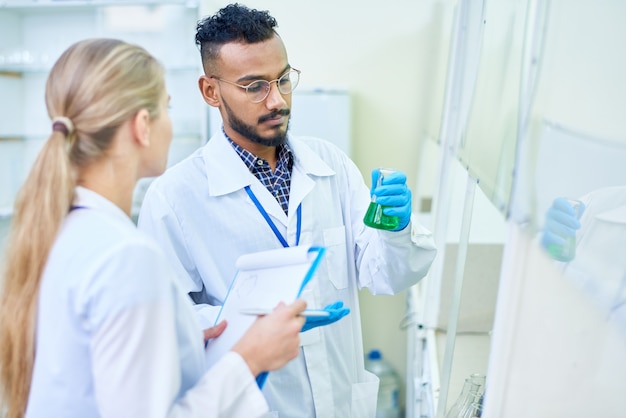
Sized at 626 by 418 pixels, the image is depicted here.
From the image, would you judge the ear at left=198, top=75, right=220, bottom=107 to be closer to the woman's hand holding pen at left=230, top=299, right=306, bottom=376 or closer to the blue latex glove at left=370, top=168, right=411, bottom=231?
the blue latex glove at left=370, top=168, right=411, bottom=231

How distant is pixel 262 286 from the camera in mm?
1171

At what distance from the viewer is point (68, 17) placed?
3.42 metres

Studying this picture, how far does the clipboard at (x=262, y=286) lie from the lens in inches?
43.2

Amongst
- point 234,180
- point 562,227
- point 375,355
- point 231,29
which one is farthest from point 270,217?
point 375,355

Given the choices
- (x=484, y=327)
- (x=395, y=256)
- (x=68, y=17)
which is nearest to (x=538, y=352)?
(x=395, y=256)

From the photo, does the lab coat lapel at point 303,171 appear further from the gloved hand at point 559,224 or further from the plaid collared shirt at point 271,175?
the gloved hand at point 559,224

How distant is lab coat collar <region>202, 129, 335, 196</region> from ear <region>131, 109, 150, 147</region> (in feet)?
1.59

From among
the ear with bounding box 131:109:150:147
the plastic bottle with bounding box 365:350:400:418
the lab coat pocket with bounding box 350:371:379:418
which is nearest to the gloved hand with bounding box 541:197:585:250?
the ear with bounding box 131:109:150:147

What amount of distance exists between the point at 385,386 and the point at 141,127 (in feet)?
8.85

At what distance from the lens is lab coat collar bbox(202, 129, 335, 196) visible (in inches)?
58.8

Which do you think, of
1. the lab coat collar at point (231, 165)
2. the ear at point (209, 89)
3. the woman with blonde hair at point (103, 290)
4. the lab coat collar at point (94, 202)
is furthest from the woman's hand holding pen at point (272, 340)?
the ear at point (209, 89)

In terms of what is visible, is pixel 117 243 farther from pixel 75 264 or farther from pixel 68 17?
pixel 68 17

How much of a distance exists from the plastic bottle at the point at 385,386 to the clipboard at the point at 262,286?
228 centimetres

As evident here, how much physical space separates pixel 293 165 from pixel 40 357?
0.84 m
